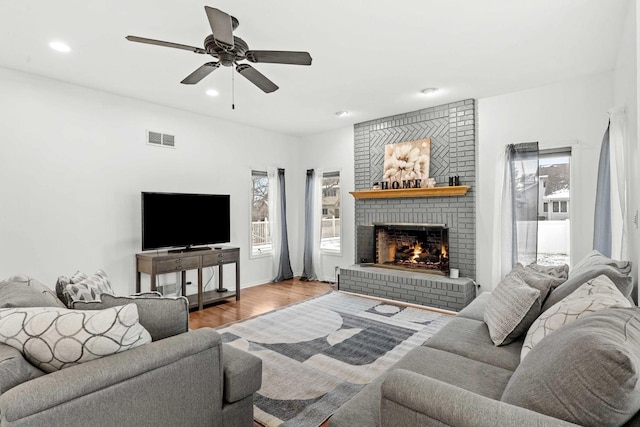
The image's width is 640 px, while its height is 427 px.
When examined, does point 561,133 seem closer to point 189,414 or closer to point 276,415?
point 276,415

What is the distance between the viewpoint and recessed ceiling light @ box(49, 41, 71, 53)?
2.87 m

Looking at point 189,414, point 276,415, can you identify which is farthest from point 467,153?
point 189,414

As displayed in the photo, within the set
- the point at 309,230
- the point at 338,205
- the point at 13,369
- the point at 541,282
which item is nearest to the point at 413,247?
the point at 338,205

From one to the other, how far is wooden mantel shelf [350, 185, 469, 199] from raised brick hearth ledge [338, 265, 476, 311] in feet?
3.57

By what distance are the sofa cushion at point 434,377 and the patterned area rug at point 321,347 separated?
71cm

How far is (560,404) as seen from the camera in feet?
3.23

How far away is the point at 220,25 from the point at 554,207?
405 cm

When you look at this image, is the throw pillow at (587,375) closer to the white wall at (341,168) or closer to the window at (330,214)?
the white wall at (341,168)

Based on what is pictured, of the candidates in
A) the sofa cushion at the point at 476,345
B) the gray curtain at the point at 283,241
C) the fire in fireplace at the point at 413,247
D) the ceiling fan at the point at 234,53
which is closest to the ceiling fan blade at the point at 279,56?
the ceiling fan at the point at 234,53

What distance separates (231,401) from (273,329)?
188 centimetres

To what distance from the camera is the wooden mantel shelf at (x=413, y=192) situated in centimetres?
437

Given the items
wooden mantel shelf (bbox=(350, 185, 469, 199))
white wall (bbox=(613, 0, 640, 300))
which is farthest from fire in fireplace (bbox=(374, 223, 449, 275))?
white wall (bbox=(613, 0, 640, 300))

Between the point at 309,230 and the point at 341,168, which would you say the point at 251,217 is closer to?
the point at 309,230

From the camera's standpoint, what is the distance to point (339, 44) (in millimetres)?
2918
